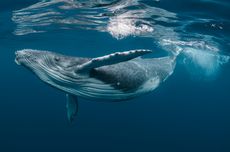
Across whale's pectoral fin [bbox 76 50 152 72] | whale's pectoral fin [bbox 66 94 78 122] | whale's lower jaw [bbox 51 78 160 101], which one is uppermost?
whale's pectoral fin [bbox 76 50 152 72]

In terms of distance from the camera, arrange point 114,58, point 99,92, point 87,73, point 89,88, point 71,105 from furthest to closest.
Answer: point 71,105, point 99,92, point 89,88, point 87,73, point 114,58

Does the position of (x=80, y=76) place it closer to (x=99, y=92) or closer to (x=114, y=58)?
(x=99, y=92)

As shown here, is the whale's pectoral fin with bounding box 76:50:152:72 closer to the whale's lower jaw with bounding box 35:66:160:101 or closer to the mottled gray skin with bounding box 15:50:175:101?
the mottled gray skin with bounding box 15:50:175:101

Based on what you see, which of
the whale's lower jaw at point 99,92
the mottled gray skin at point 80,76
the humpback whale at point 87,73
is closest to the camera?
the humpback whale at point 87,73

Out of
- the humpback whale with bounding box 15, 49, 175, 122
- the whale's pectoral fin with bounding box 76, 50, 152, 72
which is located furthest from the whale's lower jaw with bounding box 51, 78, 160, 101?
the whale's pectoral fin with bounding box 76, 50, 152, 72

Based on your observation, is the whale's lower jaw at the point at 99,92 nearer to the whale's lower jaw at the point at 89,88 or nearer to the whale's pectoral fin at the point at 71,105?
the whale's lower jaw at the point at 89,88

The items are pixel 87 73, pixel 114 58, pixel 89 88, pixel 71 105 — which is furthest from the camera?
pixel 71 105

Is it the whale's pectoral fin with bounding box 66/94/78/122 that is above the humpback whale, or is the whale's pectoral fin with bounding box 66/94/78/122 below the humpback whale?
below

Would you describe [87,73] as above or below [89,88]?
above

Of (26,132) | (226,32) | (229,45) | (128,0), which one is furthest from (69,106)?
(26,132)

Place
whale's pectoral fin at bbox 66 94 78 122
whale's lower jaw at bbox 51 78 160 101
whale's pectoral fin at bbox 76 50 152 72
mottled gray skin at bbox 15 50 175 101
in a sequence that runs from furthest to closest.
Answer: whale's pectoral fin at bbox 66 94 78 122 → whale's lower jaw at bbox 51 78 160 101 → mottled gray skin at bbox 15 50 175 101 → whale's pectoral fin at bbox 76 50 152 72

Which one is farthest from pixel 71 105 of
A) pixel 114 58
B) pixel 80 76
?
pixel 114 58

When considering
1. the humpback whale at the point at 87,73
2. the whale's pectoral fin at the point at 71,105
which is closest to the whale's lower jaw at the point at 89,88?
the humpback whale at the point at 87,73

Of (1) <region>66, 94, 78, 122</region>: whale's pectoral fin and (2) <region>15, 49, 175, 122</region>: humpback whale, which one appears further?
(1) <region>66, 94, 78, 122</region>: whale's pectoral fin
